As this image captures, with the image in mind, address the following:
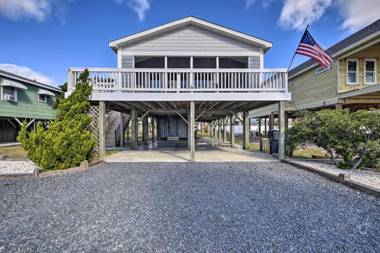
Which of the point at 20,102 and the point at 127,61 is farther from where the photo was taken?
the point at 20,102

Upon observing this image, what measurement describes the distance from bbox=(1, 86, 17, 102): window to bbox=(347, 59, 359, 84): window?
20.1 metres

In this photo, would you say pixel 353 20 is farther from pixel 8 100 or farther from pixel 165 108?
pixel 8 100

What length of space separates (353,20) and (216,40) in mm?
20069

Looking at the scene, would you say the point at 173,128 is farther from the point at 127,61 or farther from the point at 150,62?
the point at 127,61

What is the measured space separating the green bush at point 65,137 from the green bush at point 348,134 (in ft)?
22.9

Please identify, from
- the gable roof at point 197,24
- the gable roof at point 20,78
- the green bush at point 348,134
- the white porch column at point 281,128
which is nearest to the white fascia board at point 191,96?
the white porch column at point 281,128

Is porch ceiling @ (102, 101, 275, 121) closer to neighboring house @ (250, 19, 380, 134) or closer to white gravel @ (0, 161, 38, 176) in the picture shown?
white gravel @ (0, 161, 38, 176)

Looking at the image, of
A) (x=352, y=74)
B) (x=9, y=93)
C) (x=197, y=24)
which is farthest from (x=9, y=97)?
(x=352, y=74)

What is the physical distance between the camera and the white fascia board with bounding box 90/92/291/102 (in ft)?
25.4

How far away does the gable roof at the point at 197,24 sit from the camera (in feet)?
35.1

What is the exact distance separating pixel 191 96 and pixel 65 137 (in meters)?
4.26

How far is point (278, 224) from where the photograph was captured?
9.67ft

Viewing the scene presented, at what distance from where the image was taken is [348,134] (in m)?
6.04

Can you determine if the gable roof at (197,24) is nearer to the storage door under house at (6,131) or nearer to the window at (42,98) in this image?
the window at (42,98)
